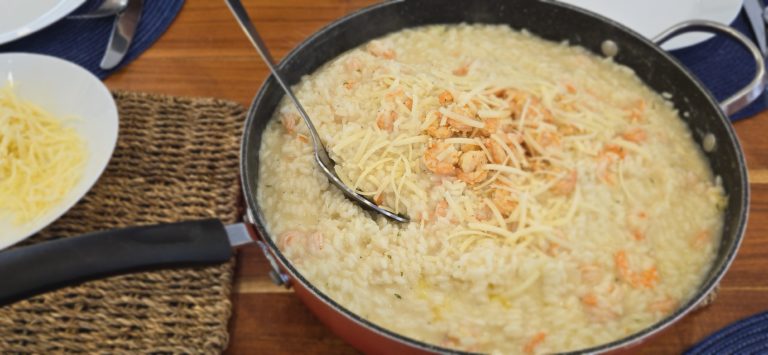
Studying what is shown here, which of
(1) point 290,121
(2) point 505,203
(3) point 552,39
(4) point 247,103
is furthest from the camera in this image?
(4) point 247,103

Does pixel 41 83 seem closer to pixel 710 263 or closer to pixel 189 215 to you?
pixel 189 215

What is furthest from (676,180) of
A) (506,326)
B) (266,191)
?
(266,191)

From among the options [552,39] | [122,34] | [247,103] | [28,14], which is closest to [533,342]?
[552,39]

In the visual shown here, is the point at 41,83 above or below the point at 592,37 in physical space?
below

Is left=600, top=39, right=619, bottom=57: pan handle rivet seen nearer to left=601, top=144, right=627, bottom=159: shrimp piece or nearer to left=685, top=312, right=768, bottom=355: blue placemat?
left=601, top=144, right=627, bottom=159: shrimp piece

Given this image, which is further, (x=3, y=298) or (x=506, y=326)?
(x=506, y=326)

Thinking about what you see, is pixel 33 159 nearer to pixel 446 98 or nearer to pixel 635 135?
pixel 446 98

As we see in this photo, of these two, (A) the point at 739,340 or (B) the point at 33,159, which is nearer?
(A) the point at 739,340
